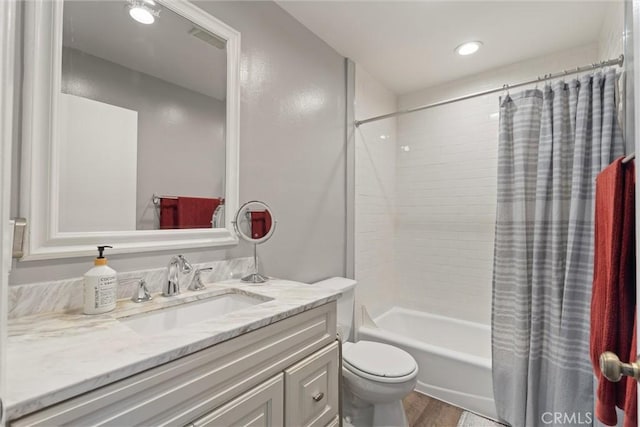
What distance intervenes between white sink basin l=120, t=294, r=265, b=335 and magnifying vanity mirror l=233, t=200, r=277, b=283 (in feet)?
0.50

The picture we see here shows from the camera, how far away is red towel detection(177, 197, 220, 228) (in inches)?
50.1

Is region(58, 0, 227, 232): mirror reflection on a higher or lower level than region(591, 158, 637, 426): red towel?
higher

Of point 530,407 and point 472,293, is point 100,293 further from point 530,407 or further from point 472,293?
point 472,293

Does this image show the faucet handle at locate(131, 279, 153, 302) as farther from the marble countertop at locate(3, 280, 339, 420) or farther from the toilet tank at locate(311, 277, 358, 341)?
the toilet tank at locate(311, 277, 358, 341)

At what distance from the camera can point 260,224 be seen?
1.50m

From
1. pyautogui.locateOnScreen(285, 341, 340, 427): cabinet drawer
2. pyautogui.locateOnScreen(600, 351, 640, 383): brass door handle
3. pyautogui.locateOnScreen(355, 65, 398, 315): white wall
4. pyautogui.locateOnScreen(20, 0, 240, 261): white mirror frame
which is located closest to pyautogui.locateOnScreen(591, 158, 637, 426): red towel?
pyautogui.locateOnScreen(600, 351, 640, 383): brass door handle

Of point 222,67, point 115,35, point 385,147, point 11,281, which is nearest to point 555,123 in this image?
point 385,147

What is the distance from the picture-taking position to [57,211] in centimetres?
94

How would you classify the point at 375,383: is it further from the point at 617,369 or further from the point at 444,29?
the point at 444,29

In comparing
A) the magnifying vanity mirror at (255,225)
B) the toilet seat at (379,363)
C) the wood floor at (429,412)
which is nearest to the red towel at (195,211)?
the magnifying vanity mirror at (255,225)

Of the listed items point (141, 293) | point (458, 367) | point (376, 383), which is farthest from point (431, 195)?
point (141, 293)

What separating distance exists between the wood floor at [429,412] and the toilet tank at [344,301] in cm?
57

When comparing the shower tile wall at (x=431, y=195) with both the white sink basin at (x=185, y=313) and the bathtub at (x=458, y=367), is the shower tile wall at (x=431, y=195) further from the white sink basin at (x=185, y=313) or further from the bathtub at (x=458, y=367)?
the white sink basin at (x=185, y=313)

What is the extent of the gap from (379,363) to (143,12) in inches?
76.4
